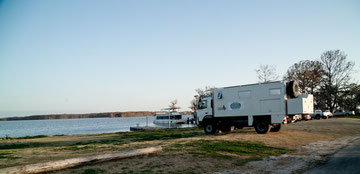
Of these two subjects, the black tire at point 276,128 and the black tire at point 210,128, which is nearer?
the black tire at point 276,128

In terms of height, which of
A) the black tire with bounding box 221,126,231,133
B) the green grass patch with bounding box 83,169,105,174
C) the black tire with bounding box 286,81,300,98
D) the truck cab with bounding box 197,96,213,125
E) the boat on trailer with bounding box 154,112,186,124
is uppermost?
the black tire with bounding box 286,81,300,98

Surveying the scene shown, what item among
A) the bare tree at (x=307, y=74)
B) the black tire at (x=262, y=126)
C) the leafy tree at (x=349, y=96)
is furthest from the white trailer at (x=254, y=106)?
the leafy tree at (x=349, y=96)

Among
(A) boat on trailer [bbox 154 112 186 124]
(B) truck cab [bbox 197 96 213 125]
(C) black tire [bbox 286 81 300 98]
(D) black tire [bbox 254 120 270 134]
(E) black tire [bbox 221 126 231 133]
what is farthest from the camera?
(A) boat on trailer [bbox 154 112 186 124]

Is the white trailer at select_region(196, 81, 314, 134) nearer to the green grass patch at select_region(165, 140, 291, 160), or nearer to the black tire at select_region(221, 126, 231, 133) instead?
the black tire at select_region(221, 126, 231, 133)

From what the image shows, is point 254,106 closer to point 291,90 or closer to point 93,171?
point 291,90

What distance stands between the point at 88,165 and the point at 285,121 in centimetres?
1430

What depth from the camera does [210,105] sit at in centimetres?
2253

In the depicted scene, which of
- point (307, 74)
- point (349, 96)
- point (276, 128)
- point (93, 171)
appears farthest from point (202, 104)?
point (349, 96)

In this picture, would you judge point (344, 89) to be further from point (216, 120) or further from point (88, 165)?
point (88, 165)

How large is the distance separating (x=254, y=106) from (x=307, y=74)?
126 feet

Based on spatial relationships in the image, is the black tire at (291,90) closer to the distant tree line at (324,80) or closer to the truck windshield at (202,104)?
the truck windshield at (202,104)

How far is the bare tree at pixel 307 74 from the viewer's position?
5297 cm

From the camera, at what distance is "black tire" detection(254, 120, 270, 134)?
19969 millimetres

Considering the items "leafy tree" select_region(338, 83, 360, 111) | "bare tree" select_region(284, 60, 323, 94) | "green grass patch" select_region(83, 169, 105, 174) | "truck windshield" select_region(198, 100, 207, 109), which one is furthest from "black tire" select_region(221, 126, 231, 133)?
"leafy tree" select_region(338, 83, 360, 111)
